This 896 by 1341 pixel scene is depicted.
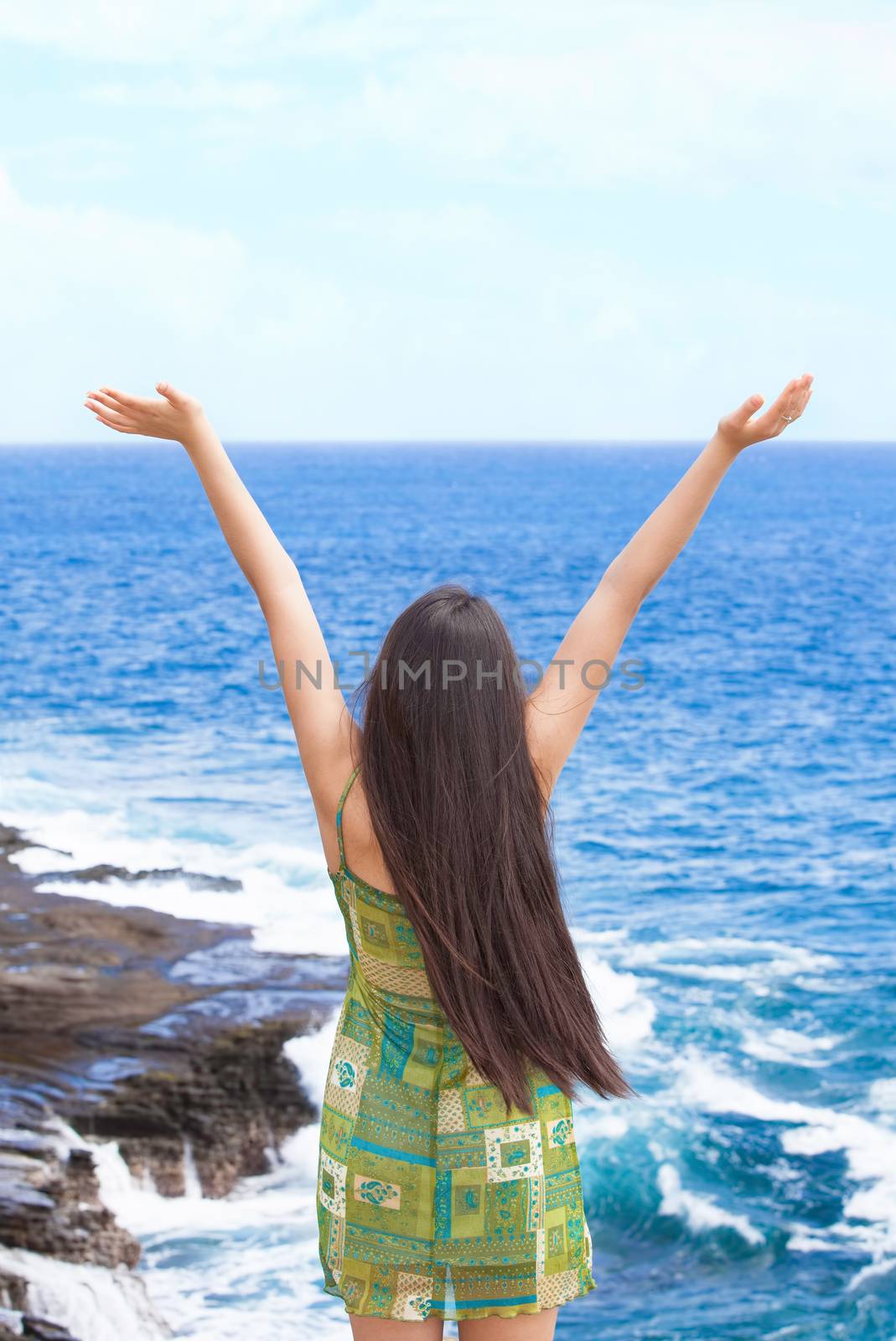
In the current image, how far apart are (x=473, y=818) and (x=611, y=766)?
26.8 meters

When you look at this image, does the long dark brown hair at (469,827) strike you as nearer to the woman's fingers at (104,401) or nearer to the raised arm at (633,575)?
the raised arm at (633,575)

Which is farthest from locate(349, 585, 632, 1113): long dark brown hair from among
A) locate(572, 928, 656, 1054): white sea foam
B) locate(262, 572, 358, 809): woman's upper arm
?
locate(572, 928, 656, 1054): white sea foam

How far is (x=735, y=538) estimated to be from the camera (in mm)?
83750

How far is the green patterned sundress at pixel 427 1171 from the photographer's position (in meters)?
2.38

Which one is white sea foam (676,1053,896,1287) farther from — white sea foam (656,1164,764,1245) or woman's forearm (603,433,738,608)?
woman's forearm (603,433,738,608)

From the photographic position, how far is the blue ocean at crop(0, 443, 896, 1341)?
33.3 feet

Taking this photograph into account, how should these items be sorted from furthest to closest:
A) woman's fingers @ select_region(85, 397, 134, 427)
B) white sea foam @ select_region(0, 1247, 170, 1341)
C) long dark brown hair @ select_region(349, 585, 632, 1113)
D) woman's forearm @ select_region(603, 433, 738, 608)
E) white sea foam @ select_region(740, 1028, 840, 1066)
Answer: white sea foam @ select_region(740, 1028, 840, 1066) < white sea foam @ select_region(0, 1247, 170, 1341) < woman's fingers @ select_region(85, 397, 134, 427) < woman's forearm @ select_region(603, 433, 738, 608) < long dark brown hair @ select_region(349, 585, 632, 1113)

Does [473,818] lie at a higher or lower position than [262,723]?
higher

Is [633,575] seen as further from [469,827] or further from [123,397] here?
[123,397]

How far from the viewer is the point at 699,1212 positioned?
11.3 metres

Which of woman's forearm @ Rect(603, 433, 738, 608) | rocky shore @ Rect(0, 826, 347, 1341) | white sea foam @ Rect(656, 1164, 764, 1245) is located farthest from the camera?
white sea foam @ Rect(656, 1164, 764, 1245)

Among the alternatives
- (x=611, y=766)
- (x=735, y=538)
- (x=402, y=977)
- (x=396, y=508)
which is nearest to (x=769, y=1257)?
(x=402, y=977)

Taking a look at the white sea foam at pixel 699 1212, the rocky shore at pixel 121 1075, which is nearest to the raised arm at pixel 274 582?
the rocky shore at pixel 121 1075

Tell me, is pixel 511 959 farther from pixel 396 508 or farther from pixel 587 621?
pixel 396 508
